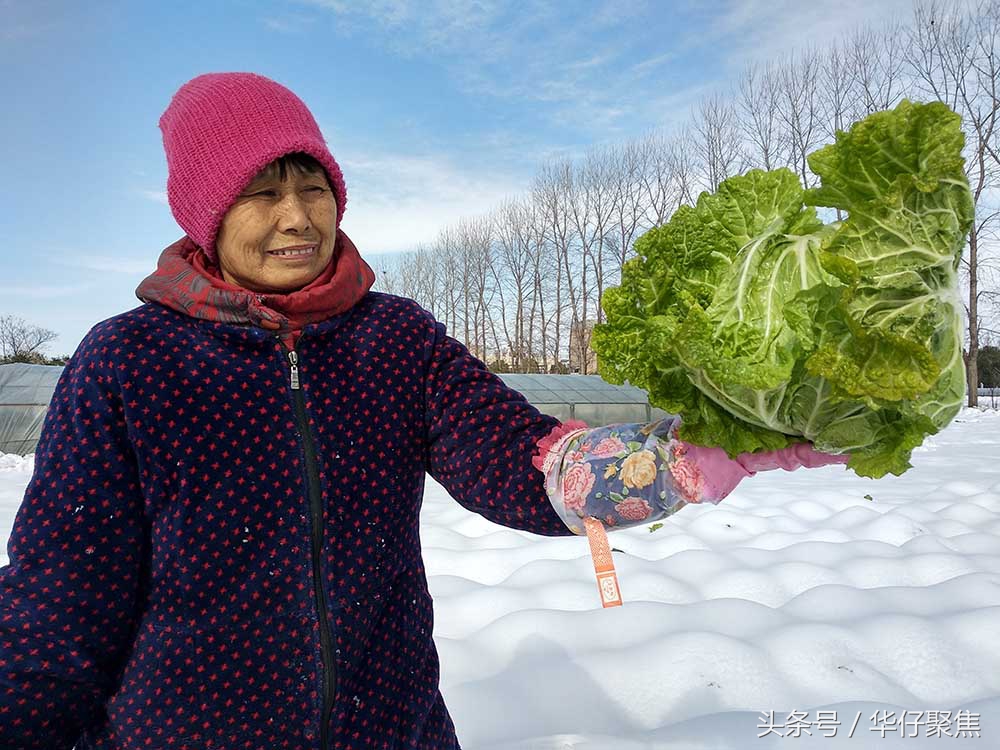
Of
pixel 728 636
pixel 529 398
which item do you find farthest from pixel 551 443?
pixel 529 398

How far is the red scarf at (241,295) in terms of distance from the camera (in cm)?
171

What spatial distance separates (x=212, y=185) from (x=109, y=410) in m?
0.58

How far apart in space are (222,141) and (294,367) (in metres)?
0.57

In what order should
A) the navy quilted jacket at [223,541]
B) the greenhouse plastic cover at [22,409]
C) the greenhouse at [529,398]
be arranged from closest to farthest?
1. the navy quilted jacket at [223,541]
2. the greenhouse plastic cover at [22,409]
3. the greenhouse at [529,398]

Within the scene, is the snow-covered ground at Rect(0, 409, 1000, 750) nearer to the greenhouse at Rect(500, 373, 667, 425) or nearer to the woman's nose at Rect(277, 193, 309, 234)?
the woman's nose at Rect(277, 193, 309, 234)

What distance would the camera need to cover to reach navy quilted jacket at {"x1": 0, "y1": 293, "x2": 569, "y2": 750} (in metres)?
1.54

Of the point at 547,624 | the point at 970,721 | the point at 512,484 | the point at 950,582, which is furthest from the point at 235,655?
the point at 950,582

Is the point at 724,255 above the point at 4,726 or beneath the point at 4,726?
above

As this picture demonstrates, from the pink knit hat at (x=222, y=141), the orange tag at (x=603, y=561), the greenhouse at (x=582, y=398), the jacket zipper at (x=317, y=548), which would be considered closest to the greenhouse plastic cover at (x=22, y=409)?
the greenhouse at (x=582, y=398)

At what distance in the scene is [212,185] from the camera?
5.71 ft

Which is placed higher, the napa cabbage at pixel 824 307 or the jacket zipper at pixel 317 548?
the napa cabbage at pixel 824 307

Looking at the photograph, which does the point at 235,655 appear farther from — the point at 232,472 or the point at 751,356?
the point at 751,356

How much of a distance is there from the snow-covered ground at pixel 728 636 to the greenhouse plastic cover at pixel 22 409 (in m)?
7.34

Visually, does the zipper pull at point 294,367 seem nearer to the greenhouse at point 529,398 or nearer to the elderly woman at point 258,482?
the elderly woman at point 258,482
